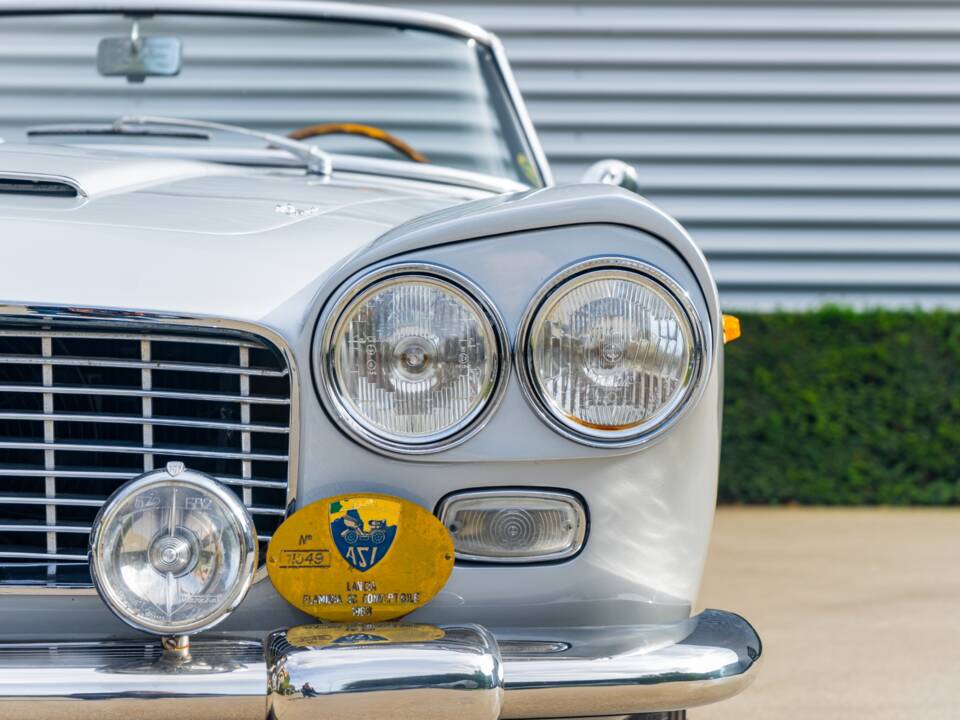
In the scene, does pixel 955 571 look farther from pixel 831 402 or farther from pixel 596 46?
pixel 596 46

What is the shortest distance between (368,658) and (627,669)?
12.1 inches

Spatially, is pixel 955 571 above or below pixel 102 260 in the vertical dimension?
below

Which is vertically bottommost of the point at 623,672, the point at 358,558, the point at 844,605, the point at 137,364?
the point at 844,605

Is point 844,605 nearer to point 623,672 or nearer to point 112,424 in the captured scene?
point 623,672

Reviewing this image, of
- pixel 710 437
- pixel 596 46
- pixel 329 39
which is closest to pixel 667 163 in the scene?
pixel 596 46

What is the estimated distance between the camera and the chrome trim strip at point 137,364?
54.9 inches

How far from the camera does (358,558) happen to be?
139 cm

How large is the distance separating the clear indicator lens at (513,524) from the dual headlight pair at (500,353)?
95 mm

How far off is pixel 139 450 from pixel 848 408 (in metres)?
4.04

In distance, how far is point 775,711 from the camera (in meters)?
2.47

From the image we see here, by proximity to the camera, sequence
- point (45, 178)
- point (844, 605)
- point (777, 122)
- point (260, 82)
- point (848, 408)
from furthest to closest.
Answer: point (777, 122) → point (848, 408) → point (844, 605) → point (260, 82) → point (45, 178)

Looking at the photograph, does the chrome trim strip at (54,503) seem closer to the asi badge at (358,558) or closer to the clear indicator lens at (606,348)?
the asi badge at (358,558)

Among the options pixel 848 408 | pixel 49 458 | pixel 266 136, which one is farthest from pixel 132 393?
pixel 848 408

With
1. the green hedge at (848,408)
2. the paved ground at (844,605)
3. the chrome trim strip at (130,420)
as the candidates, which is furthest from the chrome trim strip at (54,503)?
the green hedge at (848,408)
